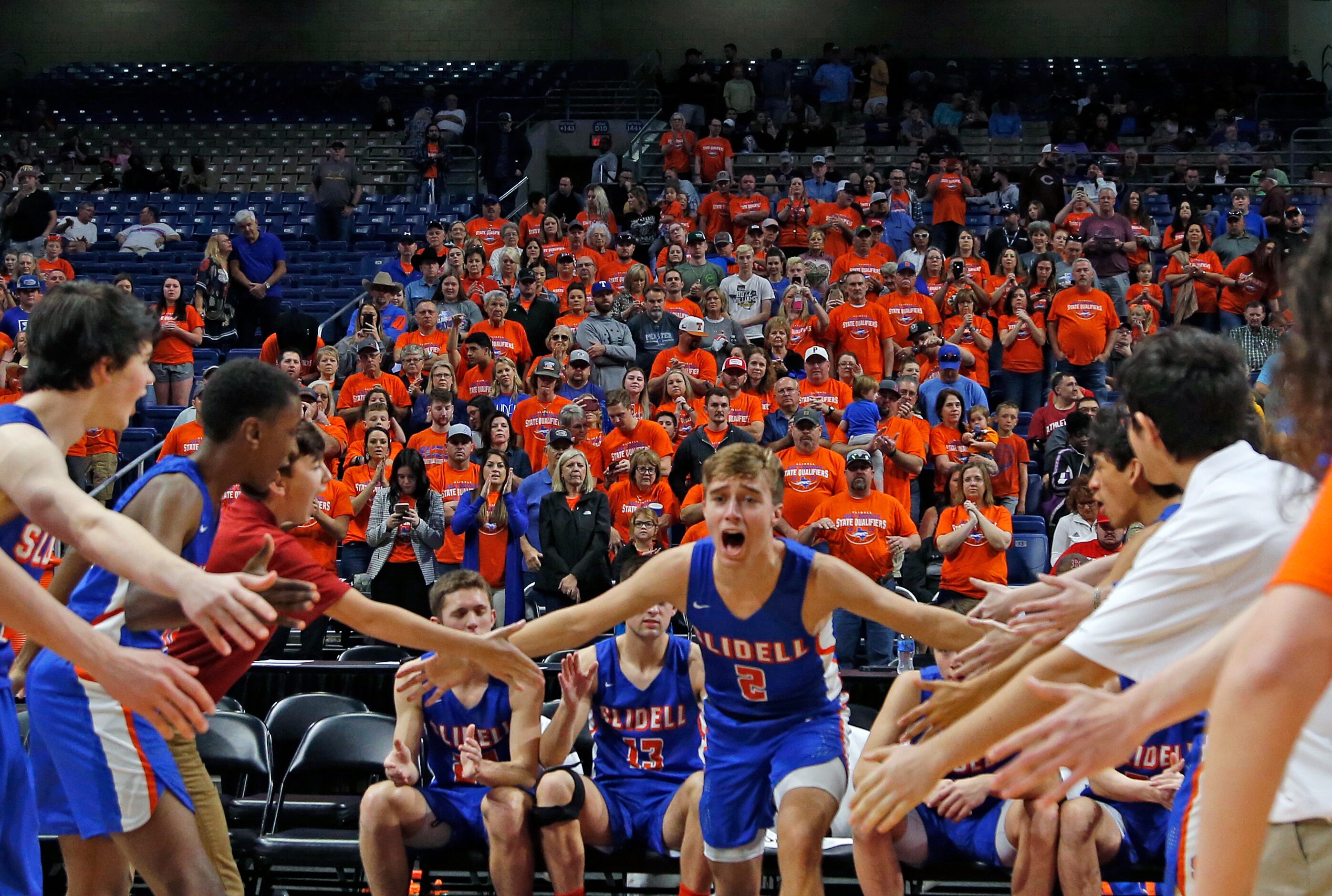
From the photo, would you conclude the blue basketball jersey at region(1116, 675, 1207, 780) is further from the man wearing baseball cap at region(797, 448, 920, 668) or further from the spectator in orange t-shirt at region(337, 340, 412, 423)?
the spectator in orange t-shirt at region(337, 340, 412, 423)

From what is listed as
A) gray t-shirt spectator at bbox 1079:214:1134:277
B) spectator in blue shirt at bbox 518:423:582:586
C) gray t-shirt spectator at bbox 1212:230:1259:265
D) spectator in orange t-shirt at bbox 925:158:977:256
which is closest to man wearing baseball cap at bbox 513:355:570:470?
spectator in blue shirt at bbox 518:423:582:586

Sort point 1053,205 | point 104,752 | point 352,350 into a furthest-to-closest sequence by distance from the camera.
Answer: point 1053,205 < point 352,350 < point 104,752

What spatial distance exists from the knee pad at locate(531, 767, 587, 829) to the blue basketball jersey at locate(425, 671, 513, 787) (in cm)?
52

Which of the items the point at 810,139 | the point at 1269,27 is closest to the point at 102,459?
the point at 810,139

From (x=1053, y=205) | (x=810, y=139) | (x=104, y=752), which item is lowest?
(x=104, y=752)

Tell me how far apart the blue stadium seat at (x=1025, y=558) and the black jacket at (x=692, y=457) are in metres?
2.16

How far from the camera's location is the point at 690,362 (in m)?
11.8

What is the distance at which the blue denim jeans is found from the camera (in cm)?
863

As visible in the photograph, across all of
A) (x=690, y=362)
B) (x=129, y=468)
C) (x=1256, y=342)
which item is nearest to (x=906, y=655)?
(x=690, y=362)

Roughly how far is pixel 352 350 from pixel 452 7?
55.3 feet

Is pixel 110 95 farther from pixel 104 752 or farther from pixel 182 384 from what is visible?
pixel 104 752

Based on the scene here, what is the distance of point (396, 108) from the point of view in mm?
24016

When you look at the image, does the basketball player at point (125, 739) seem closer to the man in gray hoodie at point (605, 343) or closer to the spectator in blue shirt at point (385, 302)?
the man in gray hoodie at point (605, 343)

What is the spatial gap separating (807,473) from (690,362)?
2414 mm
